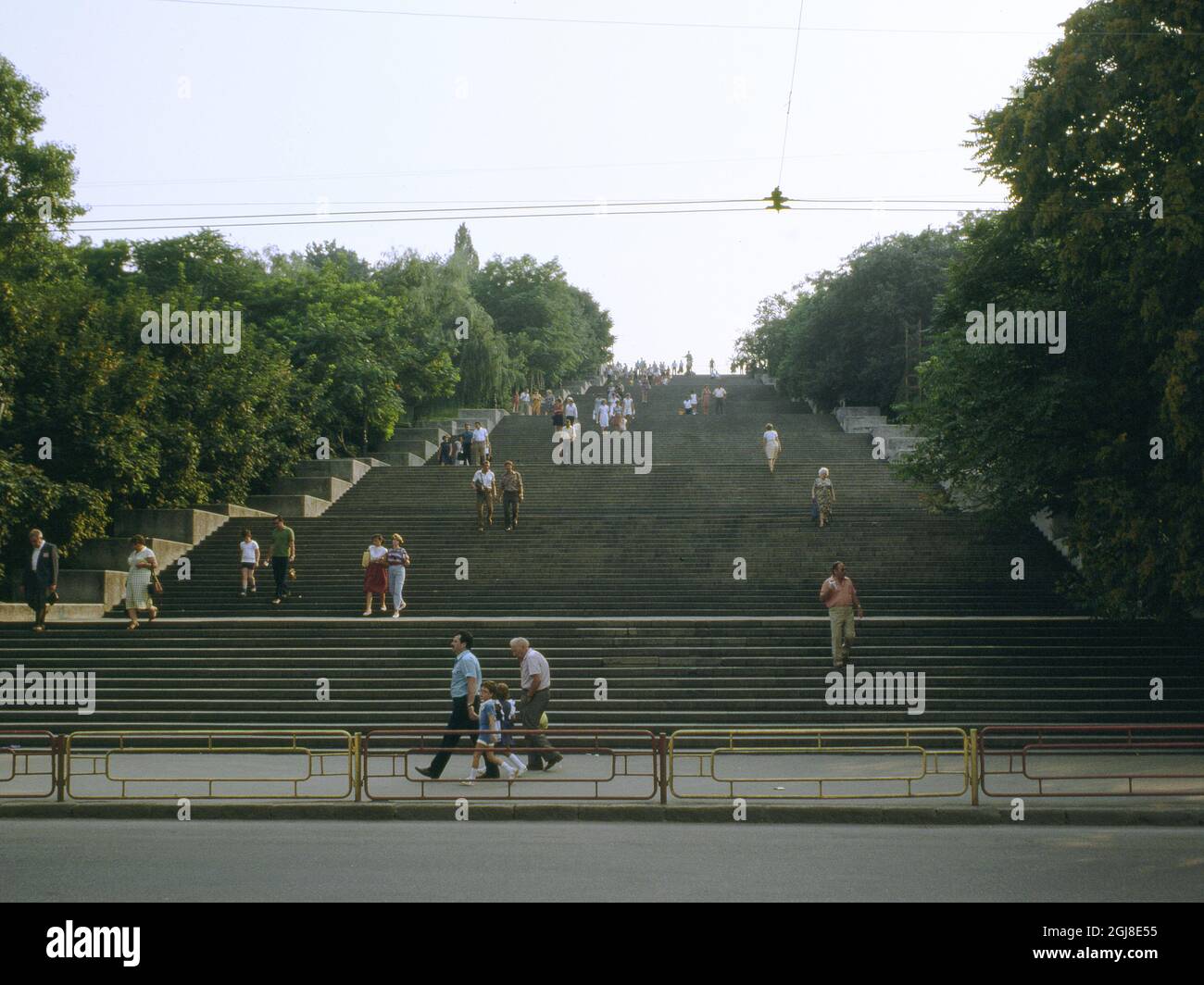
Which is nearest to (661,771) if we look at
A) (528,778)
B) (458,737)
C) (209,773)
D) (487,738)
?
(528,778)

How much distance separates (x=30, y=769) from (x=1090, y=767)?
467 inches

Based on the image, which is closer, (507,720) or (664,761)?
(664,761)

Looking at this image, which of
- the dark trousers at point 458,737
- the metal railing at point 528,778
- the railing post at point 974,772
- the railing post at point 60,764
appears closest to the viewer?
the railing post at point 60,764

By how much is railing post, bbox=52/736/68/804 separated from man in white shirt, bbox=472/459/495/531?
1743cm

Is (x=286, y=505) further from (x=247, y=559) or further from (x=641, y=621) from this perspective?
(x=641, y=621)

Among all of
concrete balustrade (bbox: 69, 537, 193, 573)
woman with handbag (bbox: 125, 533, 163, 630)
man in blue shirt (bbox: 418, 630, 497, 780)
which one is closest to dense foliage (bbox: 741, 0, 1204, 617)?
man in blue shirt (bbox: 418, 630, 497, 780)

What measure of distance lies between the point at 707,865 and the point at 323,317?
3353 centimetres

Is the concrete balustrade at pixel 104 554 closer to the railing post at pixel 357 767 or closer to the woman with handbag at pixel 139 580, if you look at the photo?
the woman with handbag at pixel 139 580

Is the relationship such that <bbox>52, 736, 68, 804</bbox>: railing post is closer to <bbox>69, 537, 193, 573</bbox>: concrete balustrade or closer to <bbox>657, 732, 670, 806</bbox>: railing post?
<bbox>657, 732, 670, 806</bbox>: railing post

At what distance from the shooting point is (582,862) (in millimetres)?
10109

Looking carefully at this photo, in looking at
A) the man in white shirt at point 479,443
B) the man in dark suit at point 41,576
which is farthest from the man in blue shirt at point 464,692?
the man in white shirt at point 479,443

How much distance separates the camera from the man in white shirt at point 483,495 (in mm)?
30172

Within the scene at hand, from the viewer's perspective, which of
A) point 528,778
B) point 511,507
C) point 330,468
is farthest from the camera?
point 330,468

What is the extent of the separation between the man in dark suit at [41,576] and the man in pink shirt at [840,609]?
12.8m
